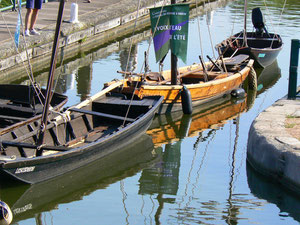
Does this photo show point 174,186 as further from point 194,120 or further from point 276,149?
point 194,120

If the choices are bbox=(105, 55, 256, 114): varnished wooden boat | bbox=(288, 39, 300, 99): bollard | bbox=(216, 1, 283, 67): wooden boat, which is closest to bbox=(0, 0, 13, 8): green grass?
bbox=(216, 1, 283, 67): wooden boat

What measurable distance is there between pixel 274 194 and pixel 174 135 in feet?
13.5

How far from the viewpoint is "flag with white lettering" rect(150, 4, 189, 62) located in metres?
15.5

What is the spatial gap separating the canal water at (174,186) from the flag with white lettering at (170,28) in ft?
5.11

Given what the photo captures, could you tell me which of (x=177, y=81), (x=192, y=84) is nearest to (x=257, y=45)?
(x=177, y=81)

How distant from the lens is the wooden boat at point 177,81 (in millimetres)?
15422

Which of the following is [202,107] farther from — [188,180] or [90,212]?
[90,212]

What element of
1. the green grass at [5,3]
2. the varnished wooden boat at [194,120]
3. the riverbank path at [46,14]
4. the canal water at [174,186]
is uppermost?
the green grass at [5,3]

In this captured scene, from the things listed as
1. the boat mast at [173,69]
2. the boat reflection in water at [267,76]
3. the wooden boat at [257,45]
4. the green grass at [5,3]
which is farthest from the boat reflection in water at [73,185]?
the green grass at [5,3]

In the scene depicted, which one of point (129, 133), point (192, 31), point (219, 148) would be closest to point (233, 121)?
point (219, 148)

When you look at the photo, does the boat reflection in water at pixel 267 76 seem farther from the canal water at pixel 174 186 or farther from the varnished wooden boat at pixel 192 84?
the canal water at pixel 174 186

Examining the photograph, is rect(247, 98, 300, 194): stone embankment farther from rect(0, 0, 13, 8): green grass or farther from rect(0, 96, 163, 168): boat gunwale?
rect(0, 0, 13, 8): green grass

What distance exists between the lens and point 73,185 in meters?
11.6

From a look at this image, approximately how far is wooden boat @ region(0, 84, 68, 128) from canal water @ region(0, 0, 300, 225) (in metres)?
1.71
